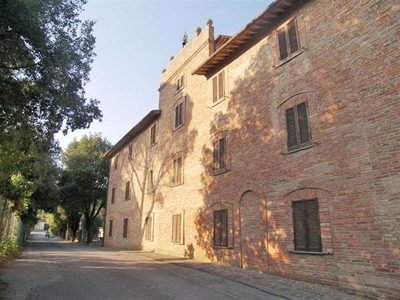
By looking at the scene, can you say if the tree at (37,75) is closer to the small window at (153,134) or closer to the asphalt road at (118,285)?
the asphalt road at (118,285)

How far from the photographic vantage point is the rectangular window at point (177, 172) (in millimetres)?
18150

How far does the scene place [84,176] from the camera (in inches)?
1377

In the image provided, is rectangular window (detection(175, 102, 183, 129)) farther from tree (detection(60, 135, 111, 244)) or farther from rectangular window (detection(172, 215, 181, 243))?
tree (detection(60, 135, 111, 244))

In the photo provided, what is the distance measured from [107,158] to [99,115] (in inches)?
993

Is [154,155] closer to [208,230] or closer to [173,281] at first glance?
[208,230]

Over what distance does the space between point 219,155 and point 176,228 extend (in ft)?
19.1

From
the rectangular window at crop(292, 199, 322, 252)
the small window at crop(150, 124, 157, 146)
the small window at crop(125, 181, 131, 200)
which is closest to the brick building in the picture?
the rectangular window at crop(292, 199, 322, 252)

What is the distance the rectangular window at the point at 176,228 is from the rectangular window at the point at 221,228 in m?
3.84

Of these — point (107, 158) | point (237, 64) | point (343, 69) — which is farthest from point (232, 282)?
point (107, 158)

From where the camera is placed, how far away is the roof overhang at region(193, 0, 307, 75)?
1131 centimetres

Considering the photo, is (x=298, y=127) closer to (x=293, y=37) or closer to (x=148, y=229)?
(x=293, y=37)

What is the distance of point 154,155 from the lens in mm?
22078

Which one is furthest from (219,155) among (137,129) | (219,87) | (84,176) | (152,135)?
(84,176)

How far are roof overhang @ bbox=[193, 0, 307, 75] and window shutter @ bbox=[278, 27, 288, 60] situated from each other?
60 centimetres
